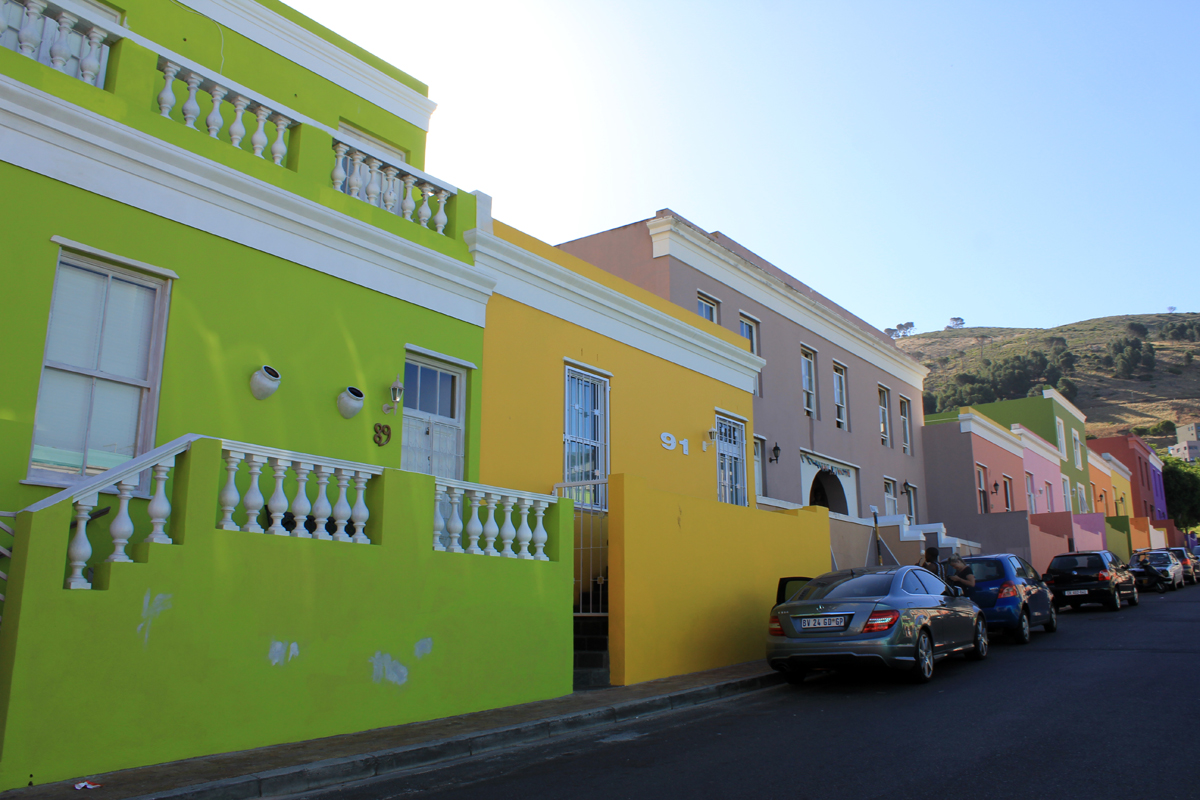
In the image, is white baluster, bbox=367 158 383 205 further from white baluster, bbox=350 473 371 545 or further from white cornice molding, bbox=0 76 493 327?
white baluster, bbox=350 473 371 545

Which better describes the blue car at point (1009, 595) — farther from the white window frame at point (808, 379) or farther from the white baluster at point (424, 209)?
the white baluster at point (424, 209)

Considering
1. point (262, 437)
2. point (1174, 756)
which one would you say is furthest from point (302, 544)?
point (1174, 756)

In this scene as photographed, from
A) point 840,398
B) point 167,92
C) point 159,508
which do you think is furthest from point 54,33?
point 840,398

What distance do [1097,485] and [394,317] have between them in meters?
48.6

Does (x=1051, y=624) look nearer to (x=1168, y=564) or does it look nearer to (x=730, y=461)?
(x=730, y=461)

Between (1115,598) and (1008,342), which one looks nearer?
(1115,598)

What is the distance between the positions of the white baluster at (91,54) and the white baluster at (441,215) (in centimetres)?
393

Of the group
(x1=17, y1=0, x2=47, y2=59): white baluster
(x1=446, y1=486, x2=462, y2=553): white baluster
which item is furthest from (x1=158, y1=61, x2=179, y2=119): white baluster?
(x1=446, y1=486, x2=462, y2=553): white baluster

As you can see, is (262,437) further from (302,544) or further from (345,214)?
(345,214)

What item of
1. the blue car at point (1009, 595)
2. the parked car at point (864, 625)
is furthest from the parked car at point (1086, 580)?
the parked car at point (864, 625)

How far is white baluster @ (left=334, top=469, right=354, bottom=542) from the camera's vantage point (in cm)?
759

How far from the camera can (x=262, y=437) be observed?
8.30m

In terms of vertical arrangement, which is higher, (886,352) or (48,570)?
(886,352)

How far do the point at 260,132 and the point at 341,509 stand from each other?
3.98 meters
